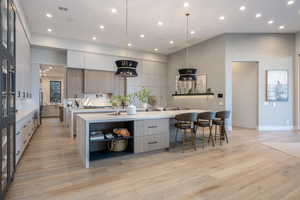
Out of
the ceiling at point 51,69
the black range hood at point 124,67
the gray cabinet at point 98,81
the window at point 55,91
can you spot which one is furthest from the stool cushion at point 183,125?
the window at point 55,91

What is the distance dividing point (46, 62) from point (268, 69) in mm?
8991

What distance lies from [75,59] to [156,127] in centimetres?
545

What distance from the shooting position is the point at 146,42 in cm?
743

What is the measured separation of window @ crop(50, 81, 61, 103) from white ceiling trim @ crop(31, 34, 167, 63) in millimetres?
7318

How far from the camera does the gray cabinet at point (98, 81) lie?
738 centimetres

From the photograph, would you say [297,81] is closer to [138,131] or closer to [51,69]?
[138,131]

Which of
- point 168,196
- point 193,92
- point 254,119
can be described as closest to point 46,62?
point 193,92

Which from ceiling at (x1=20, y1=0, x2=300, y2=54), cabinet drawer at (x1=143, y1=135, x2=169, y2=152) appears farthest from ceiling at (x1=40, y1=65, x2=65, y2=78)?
cabinet drawer at (x1=143, y1=135, x2=169, y2=152)

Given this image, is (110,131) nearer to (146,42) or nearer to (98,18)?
(98,18)

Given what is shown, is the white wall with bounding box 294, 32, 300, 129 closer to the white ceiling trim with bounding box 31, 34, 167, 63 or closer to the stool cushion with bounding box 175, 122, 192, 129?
the stool cushion with bounding box 175, 122, 192, 129

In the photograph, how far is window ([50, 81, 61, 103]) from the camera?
1292 centimetres

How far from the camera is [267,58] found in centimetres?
620

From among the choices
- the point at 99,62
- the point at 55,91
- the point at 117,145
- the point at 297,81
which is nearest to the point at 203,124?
the point at 117,145

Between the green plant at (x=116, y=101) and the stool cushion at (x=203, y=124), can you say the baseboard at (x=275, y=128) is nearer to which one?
the stool cushion at (x=203, y=124)
